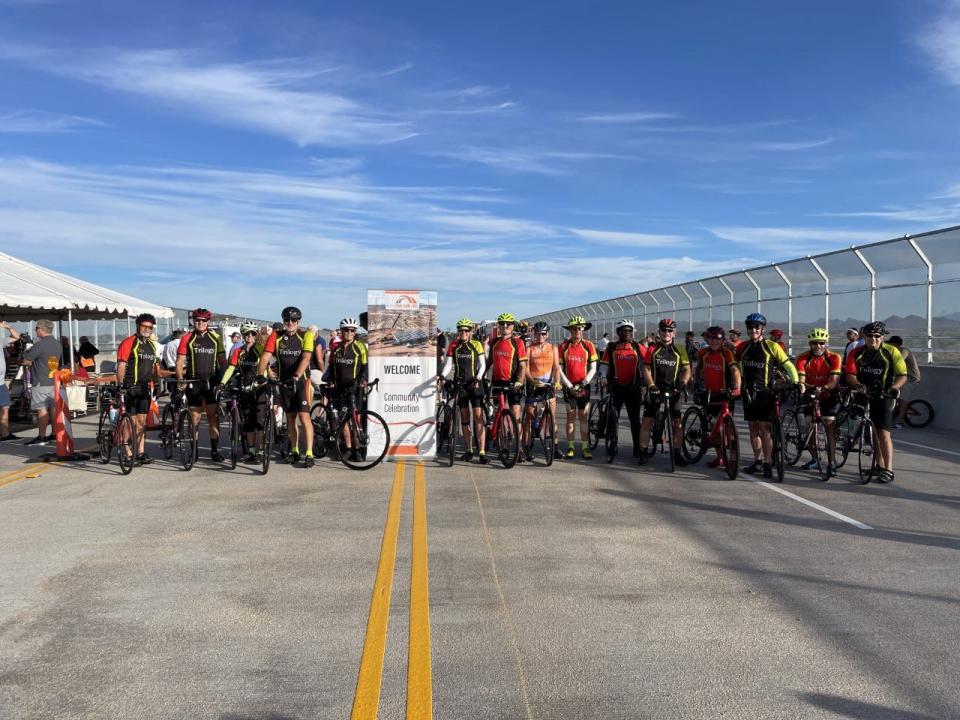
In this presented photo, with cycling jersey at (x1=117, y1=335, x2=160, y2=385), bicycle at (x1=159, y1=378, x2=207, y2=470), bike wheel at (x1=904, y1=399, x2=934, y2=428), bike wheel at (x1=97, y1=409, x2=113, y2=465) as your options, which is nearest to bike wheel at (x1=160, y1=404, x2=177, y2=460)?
bicycle at (x1=159, y1=378, x2=207, y2=470)

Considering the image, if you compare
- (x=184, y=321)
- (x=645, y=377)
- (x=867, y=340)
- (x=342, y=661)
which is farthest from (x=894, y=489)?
(x=184, y=321)

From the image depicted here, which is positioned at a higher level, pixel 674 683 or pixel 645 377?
pixel 645 377

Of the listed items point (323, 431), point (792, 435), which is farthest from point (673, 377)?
point (323, 431)

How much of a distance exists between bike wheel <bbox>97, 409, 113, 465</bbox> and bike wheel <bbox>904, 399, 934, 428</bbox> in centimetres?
1380

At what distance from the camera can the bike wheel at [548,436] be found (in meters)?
10.4

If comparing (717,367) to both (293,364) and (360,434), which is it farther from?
(293,364)

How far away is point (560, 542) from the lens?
6.42m

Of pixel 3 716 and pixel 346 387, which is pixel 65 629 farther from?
pixel 346 387

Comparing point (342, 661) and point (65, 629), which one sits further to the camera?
point (65, 629)

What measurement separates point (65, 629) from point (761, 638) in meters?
3.74

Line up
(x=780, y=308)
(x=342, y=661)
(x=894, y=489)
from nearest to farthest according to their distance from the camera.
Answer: (x=342, y=661), (x=894, y=489), (x=780, y=308)

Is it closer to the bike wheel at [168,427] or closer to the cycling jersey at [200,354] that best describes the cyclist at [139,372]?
the bike wheel at [168,427]

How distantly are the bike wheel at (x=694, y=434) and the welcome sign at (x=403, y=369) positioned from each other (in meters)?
3.20

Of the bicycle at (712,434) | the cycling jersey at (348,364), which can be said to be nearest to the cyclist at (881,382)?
the bicycle at (712,434)
